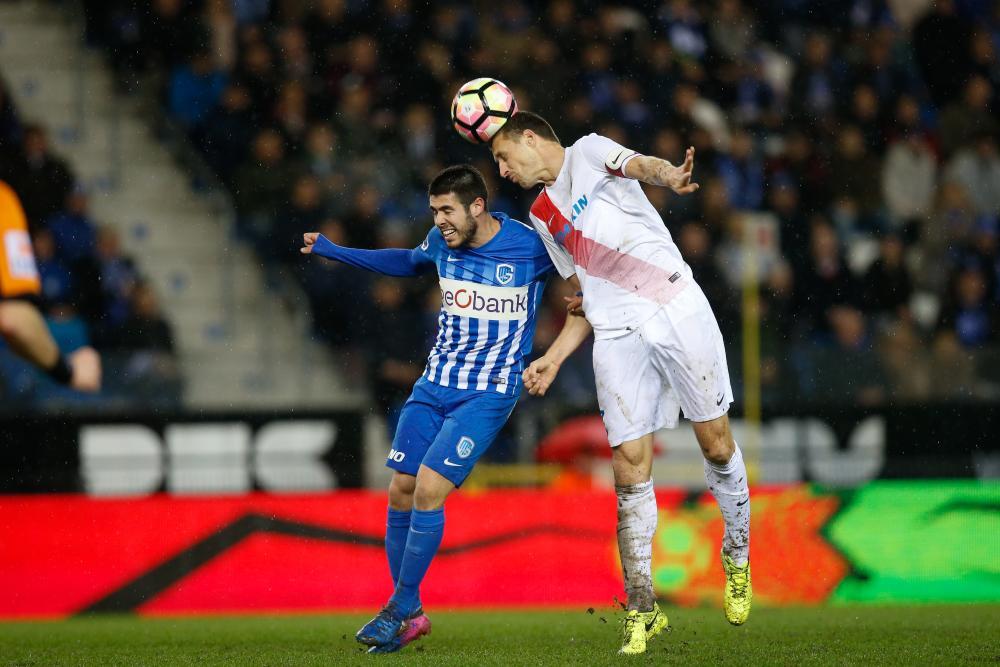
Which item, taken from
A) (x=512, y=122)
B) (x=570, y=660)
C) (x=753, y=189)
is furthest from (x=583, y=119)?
(x=570, y=660)

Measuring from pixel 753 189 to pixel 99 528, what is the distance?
8199 millimetres

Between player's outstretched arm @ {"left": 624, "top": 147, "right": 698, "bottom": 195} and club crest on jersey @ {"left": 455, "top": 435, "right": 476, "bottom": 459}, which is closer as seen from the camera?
player's outstretched arm @ {"left": 624, "top": 147, "right": 698, "bottom": 195}

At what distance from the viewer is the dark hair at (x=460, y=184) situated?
748 centimetres

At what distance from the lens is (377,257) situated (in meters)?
7.86

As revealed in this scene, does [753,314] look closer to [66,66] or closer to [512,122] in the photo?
[512,122]

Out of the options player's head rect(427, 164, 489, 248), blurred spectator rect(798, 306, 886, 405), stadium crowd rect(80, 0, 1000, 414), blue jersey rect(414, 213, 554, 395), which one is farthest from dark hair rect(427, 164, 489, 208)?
blurred spectator rect(798, 306, 886, 405)

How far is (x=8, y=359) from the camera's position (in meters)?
12.1

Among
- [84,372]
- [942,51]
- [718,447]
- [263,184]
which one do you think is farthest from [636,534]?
[942,51]

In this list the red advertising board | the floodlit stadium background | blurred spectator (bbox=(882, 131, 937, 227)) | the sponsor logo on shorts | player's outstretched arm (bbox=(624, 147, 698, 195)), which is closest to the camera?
player's outstretched arm (bbox=(624, 147, 698, 195))

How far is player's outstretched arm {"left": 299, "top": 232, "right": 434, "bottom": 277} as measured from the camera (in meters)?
7.77

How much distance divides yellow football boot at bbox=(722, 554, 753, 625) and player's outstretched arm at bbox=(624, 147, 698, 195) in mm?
2065

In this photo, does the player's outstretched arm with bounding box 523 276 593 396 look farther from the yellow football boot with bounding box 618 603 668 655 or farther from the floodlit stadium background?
the floodlit stadium background

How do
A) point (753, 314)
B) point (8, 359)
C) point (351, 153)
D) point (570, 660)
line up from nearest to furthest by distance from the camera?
1. point (570, 660)
2. point (8, 359)
3. point (753, 314)
4. point (351, 153)

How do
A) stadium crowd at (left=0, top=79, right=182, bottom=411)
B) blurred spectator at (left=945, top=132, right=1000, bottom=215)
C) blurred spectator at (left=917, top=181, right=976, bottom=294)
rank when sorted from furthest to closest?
blurred spectator at (left=945, top=132, right=1000, bottom=215)
blurred spectator at (left=917, top=181, right=976, bottom=294)
stadium crowd at (left=0, top=79, right=182, bottom=411)
